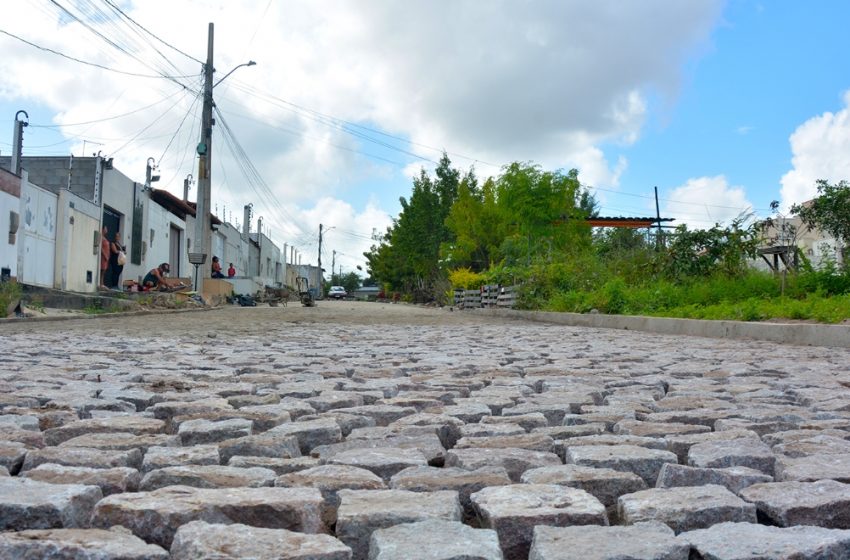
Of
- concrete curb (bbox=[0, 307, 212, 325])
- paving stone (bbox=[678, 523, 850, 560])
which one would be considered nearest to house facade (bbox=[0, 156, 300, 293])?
concrete curb (bbox=[0, 307, 212, 325])

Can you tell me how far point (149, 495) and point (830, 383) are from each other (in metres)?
4.33

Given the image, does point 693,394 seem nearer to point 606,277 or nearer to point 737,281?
point 737,281

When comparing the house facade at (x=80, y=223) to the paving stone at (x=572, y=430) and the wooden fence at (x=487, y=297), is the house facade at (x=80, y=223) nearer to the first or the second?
the wooden fence at (x=487, y=297)

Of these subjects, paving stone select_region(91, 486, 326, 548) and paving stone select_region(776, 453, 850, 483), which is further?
paving stone select_region(776, 453, 850, 483)

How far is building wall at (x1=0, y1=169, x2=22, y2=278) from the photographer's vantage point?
55.1 ft

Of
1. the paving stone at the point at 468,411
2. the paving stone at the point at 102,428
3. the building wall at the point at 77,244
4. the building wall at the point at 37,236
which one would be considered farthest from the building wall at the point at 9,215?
the paving stone at the point at 468,411

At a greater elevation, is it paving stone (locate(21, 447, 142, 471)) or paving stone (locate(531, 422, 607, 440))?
paving stone (locate(531, 422, 607, 440))

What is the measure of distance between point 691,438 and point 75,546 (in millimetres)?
2119

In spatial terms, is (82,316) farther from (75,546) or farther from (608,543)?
(608,543)

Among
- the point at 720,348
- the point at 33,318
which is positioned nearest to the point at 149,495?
the point at 720,348

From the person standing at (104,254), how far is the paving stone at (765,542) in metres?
24.4

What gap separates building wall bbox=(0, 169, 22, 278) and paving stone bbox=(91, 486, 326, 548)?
17028 mm

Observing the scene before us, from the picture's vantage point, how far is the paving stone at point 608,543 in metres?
1.56

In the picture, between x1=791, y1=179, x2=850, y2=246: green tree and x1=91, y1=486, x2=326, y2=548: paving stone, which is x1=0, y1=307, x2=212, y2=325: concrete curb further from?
x1=791, y1=179, x2=850, y2=246: green tree
